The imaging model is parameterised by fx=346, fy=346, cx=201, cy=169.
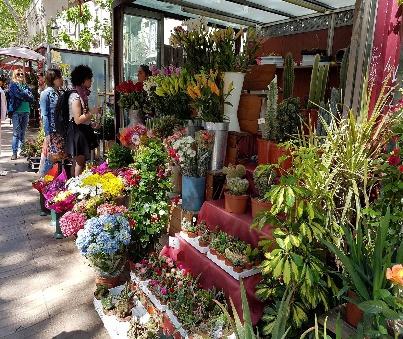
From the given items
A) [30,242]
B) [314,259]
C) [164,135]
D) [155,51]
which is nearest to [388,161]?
[314,259]

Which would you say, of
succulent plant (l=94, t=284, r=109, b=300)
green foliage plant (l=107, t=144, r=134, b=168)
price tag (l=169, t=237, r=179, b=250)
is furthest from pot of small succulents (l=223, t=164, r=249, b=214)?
green foliage plant (l=107, t=144, r=134, b=168)

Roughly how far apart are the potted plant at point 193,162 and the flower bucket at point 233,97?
16.0 inches

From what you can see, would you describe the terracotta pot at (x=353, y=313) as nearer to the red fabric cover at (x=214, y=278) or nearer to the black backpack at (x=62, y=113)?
the red fabric cover at (x=214, y=278)

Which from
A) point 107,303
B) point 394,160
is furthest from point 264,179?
point 107,303

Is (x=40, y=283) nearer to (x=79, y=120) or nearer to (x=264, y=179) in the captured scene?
Answer: (x=79, y=120)

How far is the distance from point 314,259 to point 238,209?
1034 mm

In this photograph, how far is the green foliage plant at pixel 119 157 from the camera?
16.2 feet

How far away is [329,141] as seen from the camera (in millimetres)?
2371

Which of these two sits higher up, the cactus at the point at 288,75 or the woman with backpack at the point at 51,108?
the cactus at the point at 288,75

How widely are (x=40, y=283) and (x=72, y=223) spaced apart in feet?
2.53

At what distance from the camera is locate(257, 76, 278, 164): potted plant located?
323 centimetres

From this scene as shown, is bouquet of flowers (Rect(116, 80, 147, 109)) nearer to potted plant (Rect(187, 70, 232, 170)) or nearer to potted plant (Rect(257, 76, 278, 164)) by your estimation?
potted plant (Rect(187, 70, 232, 170))

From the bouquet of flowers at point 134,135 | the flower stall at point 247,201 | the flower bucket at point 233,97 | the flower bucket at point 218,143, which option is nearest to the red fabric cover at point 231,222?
the flower stall at point 247,201

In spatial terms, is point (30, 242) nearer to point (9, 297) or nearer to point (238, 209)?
point (9, 297)
